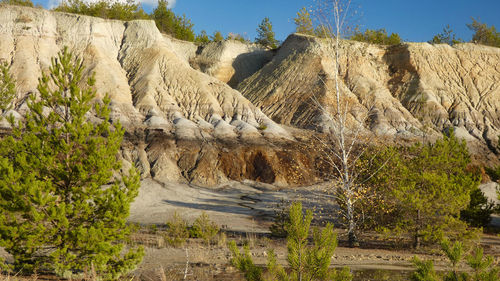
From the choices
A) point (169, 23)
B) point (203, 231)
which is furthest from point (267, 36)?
point (203, 231)

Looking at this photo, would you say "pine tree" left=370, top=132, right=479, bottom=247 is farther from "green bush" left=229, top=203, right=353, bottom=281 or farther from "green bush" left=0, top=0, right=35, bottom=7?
"green bush" left=0, top=0, right=35, bottom=7

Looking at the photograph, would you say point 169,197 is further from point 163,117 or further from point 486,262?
point 486,262

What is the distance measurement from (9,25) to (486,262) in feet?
165

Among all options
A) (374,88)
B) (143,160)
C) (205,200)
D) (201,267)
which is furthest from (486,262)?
(374,88)

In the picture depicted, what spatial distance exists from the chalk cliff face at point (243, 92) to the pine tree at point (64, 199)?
23.0m

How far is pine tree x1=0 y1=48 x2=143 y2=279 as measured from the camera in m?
8.88

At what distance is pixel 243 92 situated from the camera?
168 ft

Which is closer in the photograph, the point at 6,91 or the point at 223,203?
the point at 223,203

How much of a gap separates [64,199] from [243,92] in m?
42.0

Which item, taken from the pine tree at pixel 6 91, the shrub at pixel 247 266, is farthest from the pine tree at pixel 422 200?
the pine tree at pixel 6 91

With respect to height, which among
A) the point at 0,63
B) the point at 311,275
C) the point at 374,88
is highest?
the point at 374,88

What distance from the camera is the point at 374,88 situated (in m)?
47.6

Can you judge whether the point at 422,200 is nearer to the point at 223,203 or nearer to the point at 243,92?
the point at 223,203

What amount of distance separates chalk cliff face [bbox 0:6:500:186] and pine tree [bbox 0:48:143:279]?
23015 millimetres
